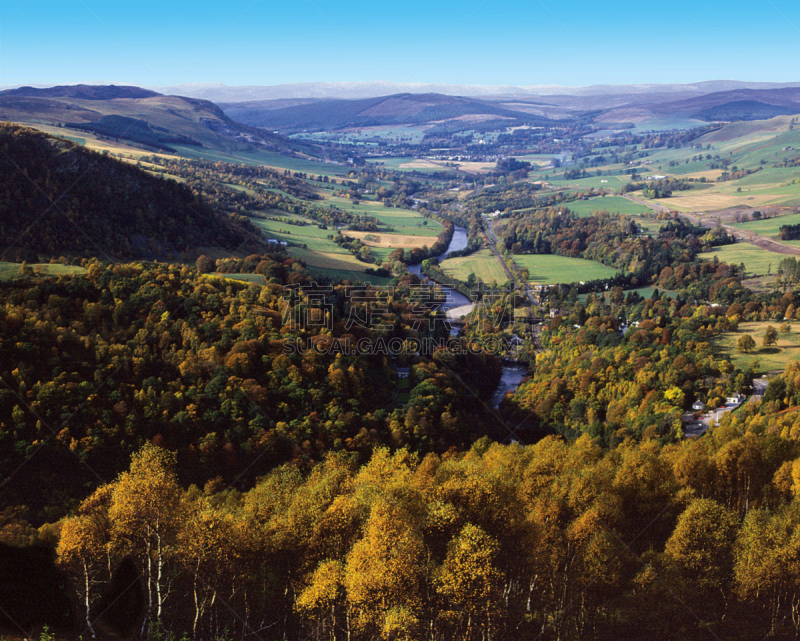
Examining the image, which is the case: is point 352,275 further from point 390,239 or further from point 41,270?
point 41,270

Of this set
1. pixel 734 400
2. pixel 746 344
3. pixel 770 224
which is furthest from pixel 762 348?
pixel 770 224

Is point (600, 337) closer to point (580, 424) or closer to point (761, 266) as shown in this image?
point (580, 424)

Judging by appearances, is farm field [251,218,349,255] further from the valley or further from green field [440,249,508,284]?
green field [440,249,508,284]

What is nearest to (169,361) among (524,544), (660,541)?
(524,544)

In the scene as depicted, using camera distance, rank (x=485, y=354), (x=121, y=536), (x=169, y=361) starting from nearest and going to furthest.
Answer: (x=121, y=536), (x=169, y=361), (x=485, y=354)

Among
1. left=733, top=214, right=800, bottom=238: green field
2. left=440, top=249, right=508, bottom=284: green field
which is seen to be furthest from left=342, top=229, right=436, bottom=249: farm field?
left=733, top=214, right=800, bottom=238: green field

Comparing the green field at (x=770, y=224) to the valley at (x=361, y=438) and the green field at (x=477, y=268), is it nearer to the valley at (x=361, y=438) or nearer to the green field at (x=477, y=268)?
the valley at (x=361, y=438)
